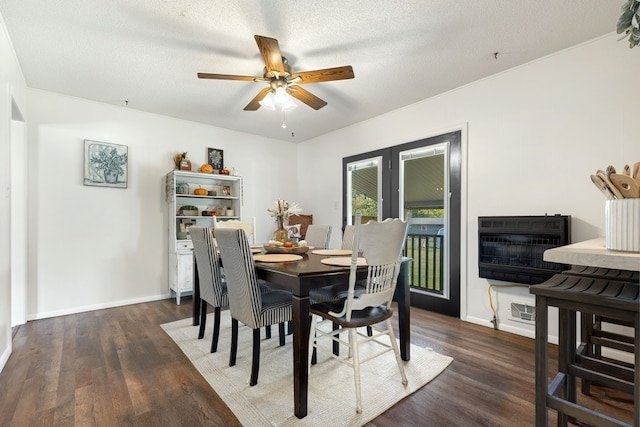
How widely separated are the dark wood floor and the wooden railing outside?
0.69 metres

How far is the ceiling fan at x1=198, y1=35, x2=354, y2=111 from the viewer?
2.07m

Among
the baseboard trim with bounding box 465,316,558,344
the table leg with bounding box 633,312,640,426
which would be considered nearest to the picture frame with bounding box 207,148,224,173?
the baseboard trim with bounding box 465,316,558,344

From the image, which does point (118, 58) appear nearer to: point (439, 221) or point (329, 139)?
point (329, 139)

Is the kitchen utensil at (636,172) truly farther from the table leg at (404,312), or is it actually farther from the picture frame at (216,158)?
the picture frame at (216,158)

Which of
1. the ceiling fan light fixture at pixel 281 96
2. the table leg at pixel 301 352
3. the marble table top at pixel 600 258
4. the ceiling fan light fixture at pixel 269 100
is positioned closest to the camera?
the marble table top at pixel 600 258

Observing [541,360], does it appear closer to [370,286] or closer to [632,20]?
[370,286]

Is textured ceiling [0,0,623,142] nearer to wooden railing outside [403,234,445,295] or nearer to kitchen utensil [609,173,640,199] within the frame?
kitchen utensil [609,173,640,199]

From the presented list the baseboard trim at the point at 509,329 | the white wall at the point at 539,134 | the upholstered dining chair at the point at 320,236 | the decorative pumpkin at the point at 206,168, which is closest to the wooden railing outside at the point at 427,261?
the white wall at the point at 539,134

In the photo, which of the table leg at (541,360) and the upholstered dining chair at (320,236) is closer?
the table leg at (541,360)

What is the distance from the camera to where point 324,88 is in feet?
10.4

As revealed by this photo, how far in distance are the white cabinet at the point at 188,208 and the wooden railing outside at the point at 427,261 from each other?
2476 mm

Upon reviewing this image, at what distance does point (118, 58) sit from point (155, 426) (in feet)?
9.24

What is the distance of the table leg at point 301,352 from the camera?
1581mm

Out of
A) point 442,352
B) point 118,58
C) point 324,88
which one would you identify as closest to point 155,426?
point 442,352
